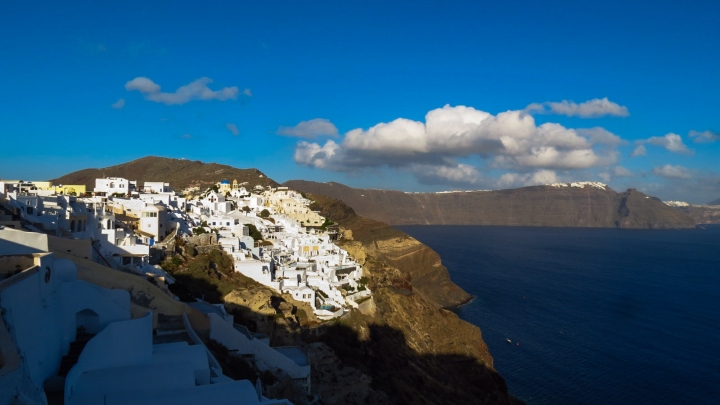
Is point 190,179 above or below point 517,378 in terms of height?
above

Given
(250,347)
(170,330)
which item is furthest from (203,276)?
(170,330)

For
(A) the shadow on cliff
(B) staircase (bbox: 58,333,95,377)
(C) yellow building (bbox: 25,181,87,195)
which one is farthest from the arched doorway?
(C) yellow building (bbox: 25,181,87,195)

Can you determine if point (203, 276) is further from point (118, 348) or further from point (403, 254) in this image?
point (403, 254)

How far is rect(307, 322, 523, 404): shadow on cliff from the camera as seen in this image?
2034cm

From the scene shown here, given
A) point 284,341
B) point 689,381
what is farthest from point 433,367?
point 689,381

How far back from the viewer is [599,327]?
4084 cm

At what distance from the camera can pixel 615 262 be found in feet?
269

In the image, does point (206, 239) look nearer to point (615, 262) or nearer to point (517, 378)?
point (517, 378)

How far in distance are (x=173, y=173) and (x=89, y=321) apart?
91639mm

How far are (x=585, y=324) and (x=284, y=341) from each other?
33917 mm

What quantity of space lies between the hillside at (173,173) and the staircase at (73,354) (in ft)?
218

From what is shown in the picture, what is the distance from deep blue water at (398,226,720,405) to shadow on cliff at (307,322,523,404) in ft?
9.12

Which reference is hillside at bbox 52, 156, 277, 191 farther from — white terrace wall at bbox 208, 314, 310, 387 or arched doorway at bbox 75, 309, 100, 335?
arched doorway at bbox 75, 309, 100, 335

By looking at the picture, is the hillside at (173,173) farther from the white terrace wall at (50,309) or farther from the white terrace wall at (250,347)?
the white terrace wall at (50,309)
